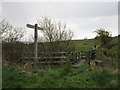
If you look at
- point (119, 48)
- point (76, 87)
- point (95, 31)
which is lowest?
point (76, 87)

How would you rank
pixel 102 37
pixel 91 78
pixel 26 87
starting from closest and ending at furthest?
pixel 26 87 → pixel 91 78 → pixel 102 37

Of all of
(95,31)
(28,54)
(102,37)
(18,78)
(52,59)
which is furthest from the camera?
(95,31)

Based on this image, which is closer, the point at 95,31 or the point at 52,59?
the point at 52,59

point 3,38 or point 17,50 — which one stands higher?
point 3,38

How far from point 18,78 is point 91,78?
9.76ft

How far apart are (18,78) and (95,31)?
23691 mm

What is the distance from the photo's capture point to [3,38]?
19906 millimetres

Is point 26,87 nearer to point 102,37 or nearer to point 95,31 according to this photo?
point 102,37

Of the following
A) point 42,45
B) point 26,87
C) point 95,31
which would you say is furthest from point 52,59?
point 95,31

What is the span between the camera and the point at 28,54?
56.7 feet

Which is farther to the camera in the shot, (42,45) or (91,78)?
(42,45)

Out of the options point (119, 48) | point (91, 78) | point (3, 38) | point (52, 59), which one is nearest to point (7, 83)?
point (91, 78)

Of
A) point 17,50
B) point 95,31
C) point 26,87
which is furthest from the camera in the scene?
point 95,31

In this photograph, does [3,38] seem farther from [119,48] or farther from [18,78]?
[119,48]
